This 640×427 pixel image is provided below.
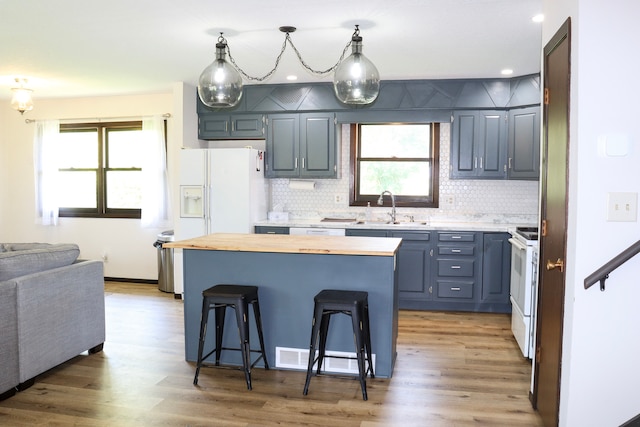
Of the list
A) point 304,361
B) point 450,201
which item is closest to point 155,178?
point 450,201

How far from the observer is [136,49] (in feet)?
15.3

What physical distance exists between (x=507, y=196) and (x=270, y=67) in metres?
2.94

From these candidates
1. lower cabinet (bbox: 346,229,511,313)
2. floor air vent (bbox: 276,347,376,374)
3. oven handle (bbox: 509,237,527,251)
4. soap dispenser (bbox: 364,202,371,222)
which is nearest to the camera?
floor air vent (bbox: 276,347,376,374)

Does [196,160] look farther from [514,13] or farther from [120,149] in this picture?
[514,13]

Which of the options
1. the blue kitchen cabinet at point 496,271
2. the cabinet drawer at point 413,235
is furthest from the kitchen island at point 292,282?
the blue kitchen cabinet at point 496,271

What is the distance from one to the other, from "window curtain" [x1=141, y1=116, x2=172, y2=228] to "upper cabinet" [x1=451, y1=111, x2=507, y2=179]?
355 cm

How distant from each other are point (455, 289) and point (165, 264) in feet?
11.1

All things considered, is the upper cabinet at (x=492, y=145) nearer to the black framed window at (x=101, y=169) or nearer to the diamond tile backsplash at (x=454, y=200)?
the diamond tile backsplash at (x=454, y=200)

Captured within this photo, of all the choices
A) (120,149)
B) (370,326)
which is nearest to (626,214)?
(370,326)

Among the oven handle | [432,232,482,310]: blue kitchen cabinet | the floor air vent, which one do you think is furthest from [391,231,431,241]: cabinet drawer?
the floor air vent

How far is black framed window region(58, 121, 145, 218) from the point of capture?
23.2ft

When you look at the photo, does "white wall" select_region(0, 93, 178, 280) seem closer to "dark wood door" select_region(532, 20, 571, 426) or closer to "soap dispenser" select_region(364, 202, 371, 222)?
"soap dispenser" select_region(364, 202, 371, 222)

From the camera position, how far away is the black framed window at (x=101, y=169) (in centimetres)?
709

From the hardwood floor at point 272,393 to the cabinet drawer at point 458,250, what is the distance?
1.15 metres
